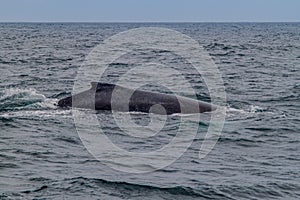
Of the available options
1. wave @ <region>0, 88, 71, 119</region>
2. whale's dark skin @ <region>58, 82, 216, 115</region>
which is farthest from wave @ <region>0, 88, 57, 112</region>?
whale's dark skin @ <region>58, 82, 216, 115</region>

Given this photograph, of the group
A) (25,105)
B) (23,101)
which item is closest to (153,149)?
(25,105)

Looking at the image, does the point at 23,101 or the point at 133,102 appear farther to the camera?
the point at 23,101

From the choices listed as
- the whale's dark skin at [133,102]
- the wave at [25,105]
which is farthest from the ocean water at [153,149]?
the whale's dark skin at [133,102]

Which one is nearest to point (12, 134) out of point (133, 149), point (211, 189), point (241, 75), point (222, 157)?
point (133, 149)

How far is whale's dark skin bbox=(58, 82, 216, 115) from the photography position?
15.5 meters

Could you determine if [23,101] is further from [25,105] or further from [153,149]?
[153,149]

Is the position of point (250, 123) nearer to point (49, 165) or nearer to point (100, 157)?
point (100, 157)

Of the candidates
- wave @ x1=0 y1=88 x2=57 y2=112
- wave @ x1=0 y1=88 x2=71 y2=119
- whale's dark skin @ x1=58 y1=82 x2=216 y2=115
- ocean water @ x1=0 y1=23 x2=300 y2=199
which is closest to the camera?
ocean water @ x1=0 y1=23 x2=300 y2=199

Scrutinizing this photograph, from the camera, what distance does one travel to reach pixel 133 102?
15.6m

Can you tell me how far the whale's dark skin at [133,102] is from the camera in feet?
50.7

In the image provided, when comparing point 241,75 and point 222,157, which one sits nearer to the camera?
point 222,157

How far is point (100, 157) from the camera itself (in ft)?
35.2

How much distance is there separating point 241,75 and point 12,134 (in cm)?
1803

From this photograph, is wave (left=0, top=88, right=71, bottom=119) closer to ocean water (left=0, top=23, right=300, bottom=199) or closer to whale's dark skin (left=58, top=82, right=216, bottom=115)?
ocean water (left=0, top=23, right=300, bottom=199)
